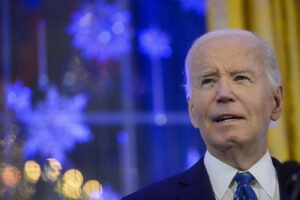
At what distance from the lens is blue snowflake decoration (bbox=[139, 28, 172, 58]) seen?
2.87 meters

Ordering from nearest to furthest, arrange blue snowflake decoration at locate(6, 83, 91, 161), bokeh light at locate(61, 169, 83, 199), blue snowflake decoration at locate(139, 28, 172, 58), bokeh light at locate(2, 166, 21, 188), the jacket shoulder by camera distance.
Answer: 1. the jacket shoulder
2. bokeh light at locate(61, 169, 83, 199)
3. bokeh light at locate(2, 166, 21, 188)
4. blue snowflake decoration at locate(6, 83, 91, 161)
5. blue snowflake decoration at locate(139, 28, 172, 58)

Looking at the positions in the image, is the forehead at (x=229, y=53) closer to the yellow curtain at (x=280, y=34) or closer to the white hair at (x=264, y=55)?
the white hair at (x=264, y=55)

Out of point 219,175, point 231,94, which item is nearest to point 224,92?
point 231,94

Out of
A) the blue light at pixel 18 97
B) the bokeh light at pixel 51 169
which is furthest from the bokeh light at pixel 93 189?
the blue light at pixel 18 97

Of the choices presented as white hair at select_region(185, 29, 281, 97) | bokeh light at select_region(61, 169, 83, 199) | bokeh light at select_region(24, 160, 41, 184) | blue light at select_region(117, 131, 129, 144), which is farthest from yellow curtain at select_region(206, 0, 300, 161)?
bokeh light at select_region(24, 160, 41, 184)

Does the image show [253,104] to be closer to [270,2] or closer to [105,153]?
[270,2]

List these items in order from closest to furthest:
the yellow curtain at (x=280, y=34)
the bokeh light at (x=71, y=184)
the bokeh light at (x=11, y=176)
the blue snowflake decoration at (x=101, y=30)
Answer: the bokeh light at (x=71, y=184), the bokeh light at (x=11, y=176), the yellow curtain at (x=280, y=34), the blue snowflake decoration at (x=101, y=30)

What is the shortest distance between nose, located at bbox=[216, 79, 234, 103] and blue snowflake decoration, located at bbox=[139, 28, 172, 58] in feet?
4.98

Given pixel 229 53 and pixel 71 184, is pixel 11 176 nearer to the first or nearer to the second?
pixel 71 184

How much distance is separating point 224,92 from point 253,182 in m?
A: 0.29

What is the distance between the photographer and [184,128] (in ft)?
9.55

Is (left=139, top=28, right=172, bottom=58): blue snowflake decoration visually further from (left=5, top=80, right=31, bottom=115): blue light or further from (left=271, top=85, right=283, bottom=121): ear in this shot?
(left=271, top=85, right=283, bottom=121): ear

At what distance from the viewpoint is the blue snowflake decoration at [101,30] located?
2.74 m

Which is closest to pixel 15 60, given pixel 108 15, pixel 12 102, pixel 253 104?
pixel 12 102
